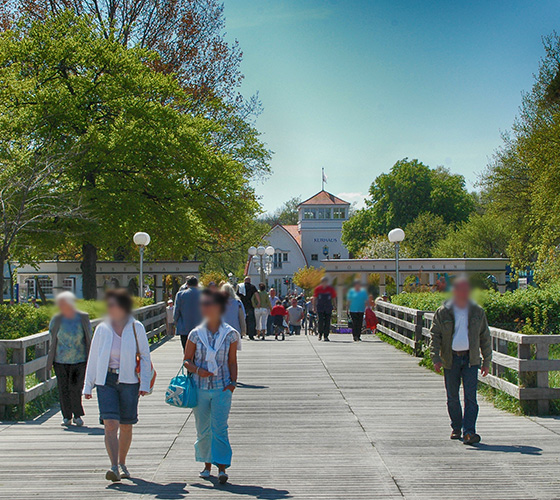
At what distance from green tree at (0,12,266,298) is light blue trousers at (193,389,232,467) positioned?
68.0ft

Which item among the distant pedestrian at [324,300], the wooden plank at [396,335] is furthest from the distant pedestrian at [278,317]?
the wooden plank at [396,335]

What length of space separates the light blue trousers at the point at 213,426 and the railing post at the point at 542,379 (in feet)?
14.5

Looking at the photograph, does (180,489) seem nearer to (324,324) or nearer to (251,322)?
(324,324)

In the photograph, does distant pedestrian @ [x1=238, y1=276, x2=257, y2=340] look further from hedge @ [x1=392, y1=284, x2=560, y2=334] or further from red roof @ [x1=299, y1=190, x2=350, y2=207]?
red roof @ [x1=299, y1=190, x2=350, y2=207]

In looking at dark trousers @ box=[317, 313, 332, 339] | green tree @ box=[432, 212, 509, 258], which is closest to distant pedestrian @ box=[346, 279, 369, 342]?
dark trousers @ box=[317, 313, 332, 339]

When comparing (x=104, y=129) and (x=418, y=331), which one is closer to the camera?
(x=418, y=331)

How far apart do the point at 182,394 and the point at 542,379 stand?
489 centimetres

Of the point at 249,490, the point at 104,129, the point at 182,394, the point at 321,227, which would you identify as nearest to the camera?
the point at 249,490

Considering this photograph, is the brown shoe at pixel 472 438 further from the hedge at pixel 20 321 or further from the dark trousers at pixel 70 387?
the hedge at pixel 20 321

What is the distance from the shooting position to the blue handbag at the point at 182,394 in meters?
6.34

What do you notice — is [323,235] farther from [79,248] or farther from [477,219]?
[79,248]

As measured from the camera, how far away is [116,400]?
6434mm

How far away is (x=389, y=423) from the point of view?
8.90 meters

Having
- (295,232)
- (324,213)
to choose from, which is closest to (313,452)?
(324,213)
